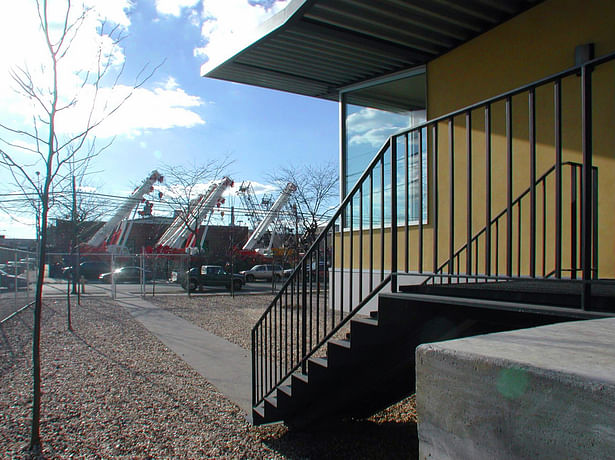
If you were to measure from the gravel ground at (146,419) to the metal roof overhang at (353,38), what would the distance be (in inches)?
203

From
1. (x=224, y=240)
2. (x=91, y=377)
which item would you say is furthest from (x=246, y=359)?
(x=224, y=240)

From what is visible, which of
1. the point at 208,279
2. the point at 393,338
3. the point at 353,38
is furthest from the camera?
the point at 208,279

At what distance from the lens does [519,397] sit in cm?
165

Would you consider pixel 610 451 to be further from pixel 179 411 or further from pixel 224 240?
pixel 224 240

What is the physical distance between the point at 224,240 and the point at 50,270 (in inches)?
757

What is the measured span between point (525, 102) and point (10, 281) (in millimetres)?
11847

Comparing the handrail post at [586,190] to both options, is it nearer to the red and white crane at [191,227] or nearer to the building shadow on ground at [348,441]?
the building shadow on ground at [348,441]

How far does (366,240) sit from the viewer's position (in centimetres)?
877

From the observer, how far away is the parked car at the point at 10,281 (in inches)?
441

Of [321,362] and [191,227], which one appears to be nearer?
[321,362]

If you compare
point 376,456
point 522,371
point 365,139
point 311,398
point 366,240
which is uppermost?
point 365,139

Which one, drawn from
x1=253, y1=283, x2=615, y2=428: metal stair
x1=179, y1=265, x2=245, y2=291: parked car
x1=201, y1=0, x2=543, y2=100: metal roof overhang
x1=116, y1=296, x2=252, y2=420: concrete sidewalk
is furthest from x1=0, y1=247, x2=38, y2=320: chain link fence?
x1=179, y1=265, x2=245, y2=291: parked car

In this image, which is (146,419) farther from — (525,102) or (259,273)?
(259,273)

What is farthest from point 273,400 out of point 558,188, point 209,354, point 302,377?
point 209,354
